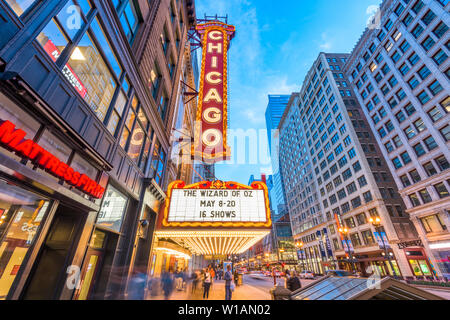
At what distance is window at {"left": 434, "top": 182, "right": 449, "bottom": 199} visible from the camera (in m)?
29.7

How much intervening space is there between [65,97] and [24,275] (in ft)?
16.1

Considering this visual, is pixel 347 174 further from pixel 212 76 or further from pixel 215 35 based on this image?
pixel 212 76

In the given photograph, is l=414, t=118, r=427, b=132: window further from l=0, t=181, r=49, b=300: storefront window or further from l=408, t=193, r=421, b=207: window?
l=0, t=181, r=49, b=300: storefront window

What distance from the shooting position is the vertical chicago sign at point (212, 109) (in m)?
13.6

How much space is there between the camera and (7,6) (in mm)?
4270

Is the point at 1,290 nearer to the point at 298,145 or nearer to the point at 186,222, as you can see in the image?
the point at 186,222

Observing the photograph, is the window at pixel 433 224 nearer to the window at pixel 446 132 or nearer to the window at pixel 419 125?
the window at pixel 446 132

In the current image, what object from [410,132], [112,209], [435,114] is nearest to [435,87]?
[435,114]

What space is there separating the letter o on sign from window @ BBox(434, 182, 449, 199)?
3796 centimetres

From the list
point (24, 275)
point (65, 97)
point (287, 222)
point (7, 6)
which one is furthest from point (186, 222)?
point (287, 222)

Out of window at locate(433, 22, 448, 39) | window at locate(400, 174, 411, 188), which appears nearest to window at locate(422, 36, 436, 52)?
window at locate(433, 22, 448, 39)

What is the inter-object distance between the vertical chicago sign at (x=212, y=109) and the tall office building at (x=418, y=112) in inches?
1433

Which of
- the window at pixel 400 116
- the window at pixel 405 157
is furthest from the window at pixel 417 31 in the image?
the window at pixel 405 157
